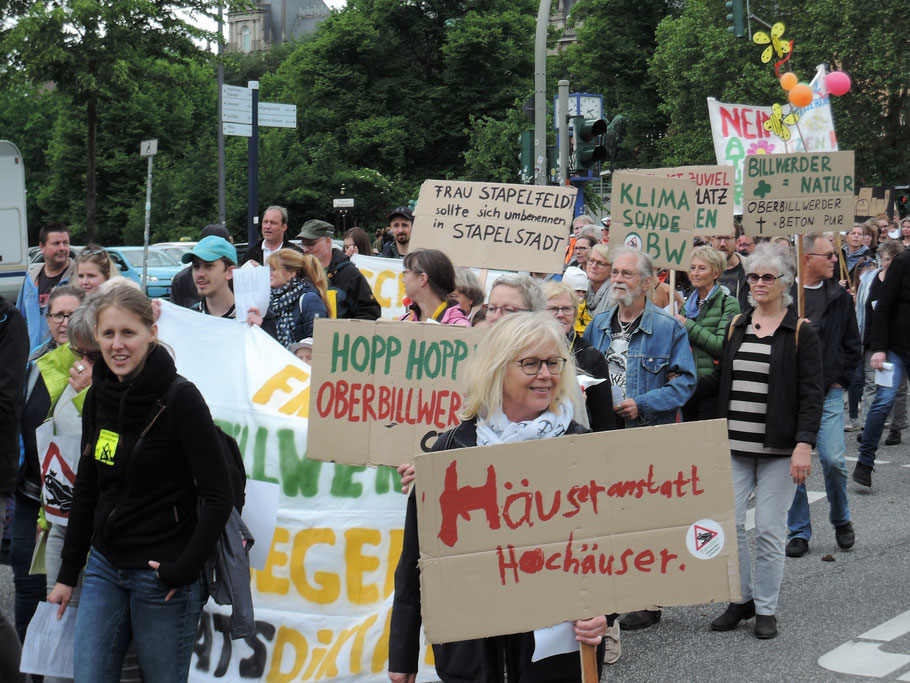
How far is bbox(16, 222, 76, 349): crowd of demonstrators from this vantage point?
25.2ft

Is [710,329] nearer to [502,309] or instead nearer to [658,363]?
[658,363]

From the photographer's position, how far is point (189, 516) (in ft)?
11.9

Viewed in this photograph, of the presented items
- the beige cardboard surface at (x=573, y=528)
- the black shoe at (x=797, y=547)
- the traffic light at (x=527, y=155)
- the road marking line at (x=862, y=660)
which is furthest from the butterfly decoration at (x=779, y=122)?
the beige cardboard surface at (x=573, y=528)

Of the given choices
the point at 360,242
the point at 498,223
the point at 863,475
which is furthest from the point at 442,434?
the point at 360,242

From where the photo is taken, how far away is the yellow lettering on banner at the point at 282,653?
4848 mm

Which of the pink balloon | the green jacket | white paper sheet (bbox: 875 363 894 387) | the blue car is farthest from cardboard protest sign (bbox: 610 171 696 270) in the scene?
the blue car

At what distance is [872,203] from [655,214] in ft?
54.0

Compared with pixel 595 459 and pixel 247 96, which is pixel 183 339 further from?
pixel 247 96

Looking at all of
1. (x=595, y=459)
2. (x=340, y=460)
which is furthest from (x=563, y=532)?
(x=340, y=460)

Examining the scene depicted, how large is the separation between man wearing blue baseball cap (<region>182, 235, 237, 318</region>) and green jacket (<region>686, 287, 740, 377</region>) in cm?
245

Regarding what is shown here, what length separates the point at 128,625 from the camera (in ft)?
11.9

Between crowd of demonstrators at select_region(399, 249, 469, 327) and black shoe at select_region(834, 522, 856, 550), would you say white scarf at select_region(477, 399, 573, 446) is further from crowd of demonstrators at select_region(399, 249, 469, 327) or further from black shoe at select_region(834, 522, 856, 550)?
black shoe at select_region(834, 522, 856, 550)

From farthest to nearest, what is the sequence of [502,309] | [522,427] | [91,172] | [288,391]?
[91,172] < [288,391] < [502,309] < [522,427]

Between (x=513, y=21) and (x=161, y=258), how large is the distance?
76.2 ft
